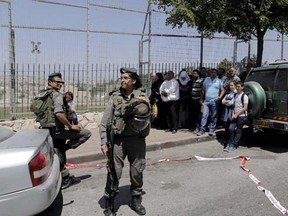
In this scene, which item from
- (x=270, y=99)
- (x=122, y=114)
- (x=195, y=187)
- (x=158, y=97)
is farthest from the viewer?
(x=158, y=97)

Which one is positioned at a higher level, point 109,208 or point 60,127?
point 60,127

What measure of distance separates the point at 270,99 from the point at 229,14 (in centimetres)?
292

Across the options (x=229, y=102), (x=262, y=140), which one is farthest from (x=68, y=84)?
(x=262, y=140)

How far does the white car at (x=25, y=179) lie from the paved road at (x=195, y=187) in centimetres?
108

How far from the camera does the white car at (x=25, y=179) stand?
3.84m

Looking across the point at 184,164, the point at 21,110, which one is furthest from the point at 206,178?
the point at 21,110

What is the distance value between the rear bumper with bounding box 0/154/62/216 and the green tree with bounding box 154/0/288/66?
6947 millimetres

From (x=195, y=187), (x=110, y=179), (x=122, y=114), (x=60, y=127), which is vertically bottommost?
(x=195, y=187)

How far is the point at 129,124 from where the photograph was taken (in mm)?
4785

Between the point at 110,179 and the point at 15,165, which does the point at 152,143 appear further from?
the point at 15,165

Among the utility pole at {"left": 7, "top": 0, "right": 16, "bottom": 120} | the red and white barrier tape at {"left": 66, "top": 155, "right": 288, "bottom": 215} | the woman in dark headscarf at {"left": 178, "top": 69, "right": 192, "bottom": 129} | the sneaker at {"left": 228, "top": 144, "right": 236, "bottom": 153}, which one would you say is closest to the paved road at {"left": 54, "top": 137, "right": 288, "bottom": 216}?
the red and white barrier tape at {"left": 66, "top": 155, "right": 288, "bottom": 215}

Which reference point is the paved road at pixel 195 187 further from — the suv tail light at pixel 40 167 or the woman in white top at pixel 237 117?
the suv tail light at pixel 40 167

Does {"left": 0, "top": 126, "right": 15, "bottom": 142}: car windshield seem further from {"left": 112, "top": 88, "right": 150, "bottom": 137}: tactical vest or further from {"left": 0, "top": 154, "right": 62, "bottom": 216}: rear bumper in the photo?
{"left": 112, "top": 88, "right": 150, "bottom": 137}: tactical vest

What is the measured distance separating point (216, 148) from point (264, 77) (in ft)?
6.36
